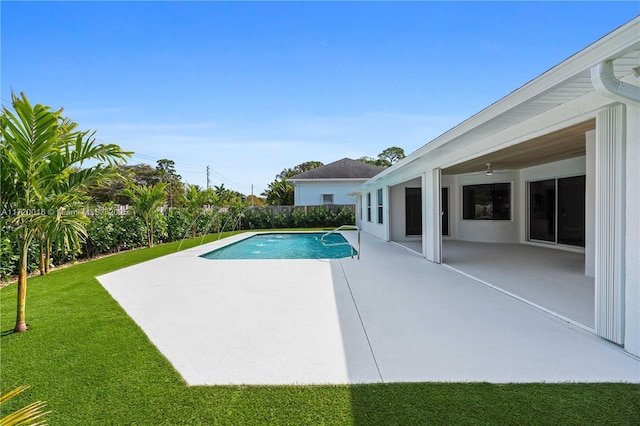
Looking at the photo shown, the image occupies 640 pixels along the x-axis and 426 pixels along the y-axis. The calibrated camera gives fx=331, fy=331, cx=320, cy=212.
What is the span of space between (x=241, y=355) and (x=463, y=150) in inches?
252

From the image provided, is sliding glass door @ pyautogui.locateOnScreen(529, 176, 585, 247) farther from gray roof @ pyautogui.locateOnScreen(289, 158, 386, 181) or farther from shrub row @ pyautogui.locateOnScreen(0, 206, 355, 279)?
gray roof @ pyautogui.locateOnScreen(289, 158, 386, 181)

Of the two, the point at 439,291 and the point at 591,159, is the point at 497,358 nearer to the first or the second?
the point at 439,291

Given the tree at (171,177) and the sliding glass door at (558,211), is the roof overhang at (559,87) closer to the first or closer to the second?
the sliding glass door at (558,211)

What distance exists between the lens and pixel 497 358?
3270 mm

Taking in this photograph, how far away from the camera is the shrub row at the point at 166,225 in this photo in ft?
27.4

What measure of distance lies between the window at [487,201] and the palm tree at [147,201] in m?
12.7

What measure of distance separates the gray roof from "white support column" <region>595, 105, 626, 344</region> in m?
25.2

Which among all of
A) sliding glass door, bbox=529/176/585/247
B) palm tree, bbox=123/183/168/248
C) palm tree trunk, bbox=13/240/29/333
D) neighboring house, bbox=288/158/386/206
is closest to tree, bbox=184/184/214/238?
palm tree, bbox=123/183/168/248

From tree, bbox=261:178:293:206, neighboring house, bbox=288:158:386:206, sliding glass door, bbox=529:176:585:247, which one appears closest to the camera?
sliding glass door, bbox=529:176:585:247

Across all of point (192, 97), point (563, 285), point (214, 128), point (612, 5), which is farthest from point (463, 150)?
point (214, 128)

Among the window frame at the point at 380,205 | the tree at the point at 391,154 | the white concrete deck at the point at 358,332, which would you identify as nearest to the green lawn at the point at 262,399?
the white concrete deck at the point at 358,332

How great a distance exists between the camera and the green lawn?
7.74 ft

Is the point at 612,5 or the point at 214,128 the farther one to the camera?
the point at 214,128

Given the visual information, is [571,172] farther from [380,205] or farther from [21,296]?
[21,296]
